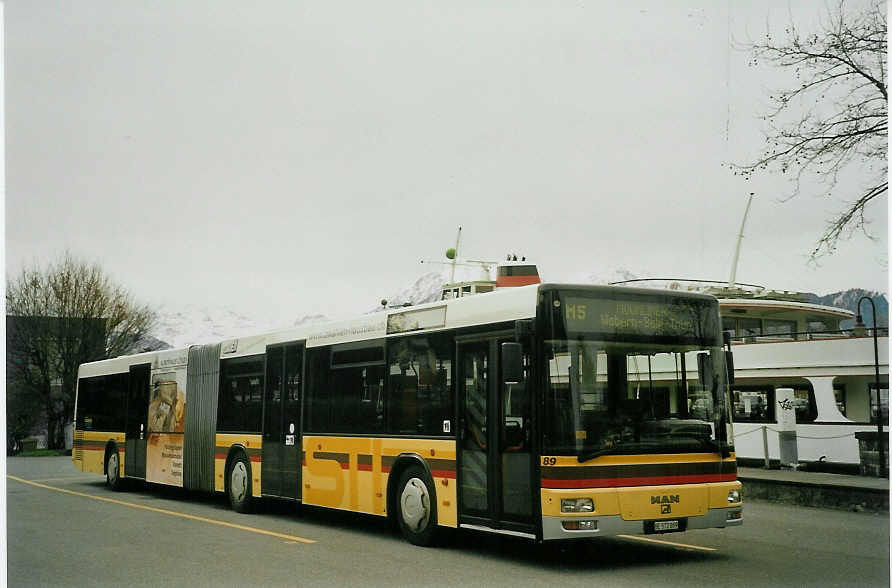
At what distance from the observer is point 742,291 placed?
27.0 meters

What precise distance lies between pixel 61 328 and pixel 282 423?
1463 cm

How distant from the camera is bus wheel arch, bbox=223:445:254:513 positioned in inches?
619

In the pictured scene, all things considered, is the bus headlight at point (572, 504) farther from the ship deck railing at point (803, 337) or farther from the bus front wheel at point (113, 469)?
the ship deck railing at point (803, 337)

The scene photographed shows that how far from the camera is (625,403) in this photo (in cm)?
969

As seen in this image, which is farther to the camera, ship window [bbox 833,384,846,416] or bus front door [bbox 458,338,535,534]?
ship window [bbox 833,384,846,416]

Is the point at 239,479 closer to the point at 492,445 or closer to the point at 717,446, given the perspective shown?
the point at 492,445

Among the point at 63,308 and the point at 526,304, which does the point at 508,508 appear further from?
the point at 63,308

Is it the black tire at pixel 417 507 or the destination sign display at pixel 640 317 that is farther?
the black tire at pixel 417 507

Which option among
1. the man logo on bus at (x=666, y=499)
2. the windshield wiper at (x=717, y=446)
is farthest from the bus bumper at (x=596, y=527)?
the windshield wiper at (x=717, y=446)

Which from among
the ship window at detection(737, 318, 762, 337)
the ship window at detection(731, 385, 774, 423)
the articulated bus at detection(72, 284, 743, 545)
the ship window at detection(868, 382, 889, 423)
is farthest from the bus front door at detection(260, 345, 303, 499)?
the ship window at detection(737, 318, 762, 337)

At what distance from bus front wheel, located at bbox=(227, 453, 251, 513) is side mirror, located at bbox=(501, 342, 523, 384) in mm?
7279

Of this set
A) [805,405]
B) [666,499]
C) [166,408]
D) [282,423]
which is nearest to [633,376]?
[666,499]

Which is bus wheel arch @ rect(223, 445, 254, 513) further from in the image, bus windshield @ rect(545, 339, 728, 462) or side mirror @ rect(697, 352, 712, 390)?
side mirror @ rect(697, 352, 712, 390)

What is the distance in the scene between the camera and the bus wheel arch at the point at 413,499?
37.2 feet
